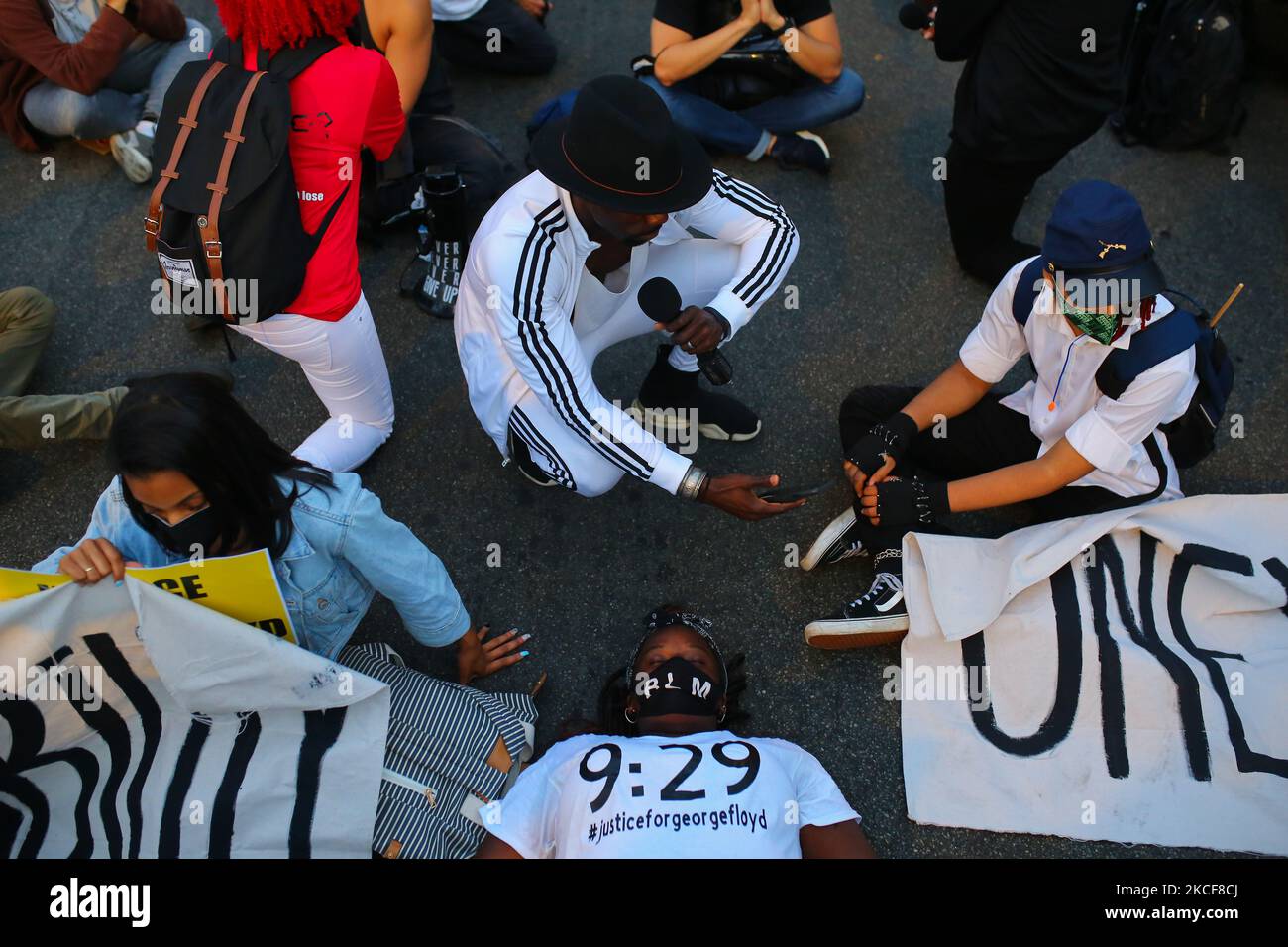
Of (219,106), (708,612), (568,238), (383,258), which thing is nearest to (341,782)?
(708,612)

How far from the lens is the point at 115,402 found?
11.3ft

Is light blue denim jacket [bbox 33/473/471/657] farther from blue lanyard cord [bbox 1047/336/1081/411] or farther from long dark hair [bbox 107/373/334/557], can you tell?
blue lanyard cord [bbox 1047/336/1081/411]

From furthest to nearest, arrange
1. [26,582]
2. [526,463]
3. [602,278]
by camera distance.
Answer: [526,463] < [602,278] < [26,582]

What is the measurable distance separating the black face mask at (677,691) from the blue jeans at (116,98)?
3.63 metres

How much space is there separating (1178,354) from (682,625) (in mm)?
1584

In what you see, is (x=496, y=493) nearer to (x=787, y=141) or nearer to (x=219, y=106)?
(x=219, y=106)

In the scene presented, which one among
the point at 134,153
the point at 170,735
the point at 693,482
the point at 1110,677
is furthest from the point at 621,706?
the point at 134,153

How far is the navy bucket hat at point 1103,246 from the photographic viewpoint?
2.58 meters

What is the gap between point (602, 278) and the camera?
10.0ft

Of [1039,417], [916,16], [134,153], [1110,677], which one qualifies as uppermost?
[916,16]

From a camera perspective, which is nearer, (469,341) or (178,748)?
(178,748)

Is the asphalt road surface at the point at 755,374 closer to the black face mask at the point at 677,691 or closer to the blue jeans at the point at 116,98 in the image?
the blue jeans at the point at 116,98

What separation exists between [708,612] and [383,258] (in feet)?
7.36

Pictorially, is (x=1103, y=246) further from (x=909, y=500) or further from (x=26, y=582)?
(x=26, y=582)
